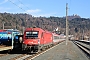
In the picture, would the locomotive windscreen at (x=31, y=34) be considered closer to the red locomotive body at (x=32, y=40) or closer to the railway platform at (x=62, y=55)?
the red locomotive body at (x=32, y=40)

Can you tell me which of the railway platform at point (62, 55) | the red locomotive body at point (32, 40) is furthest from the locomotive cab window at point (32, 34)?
the railway platform at point (62, 55)

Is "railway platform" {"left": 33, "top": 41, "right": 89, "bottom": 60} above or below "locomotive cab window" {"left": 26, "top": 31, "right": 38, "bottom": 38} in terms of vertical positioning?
below

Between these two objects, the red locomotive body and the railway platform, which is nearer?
the railway platform

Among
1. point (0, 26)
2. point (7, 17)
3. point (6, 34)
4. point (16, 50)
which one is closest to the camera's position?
point (16, 50)

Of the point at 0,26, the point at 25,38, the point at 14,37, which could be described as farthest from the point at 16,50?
the point at 0,26

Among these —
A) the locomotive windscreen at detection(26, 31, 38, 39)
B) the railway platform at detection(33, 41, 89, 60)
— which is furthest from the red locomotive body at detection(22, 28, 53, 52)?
the railway platform at detection(33, 41, 89, 60)

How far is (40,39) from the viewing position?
3073cm

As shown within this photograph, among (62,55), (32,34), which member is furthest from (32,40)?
(62,55)

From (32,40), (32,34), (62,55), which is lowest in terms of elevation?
(62,55)

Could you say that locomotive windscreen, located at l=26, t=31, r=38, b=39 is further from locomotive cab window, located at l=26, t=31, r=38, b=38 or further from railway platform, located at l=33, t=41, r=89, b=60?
railway platform, located at l=33, t=41, r=89, b=60

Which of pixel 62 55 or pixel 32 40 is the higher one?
pixel 32 40

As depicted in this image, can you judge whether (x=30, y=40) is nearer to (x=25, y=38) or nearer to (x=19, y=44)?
(x=25, y=38)

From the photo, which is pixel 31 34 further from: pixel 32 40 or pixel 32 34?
pixel 32 40

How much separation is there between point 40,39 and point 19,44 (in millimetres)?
3137
